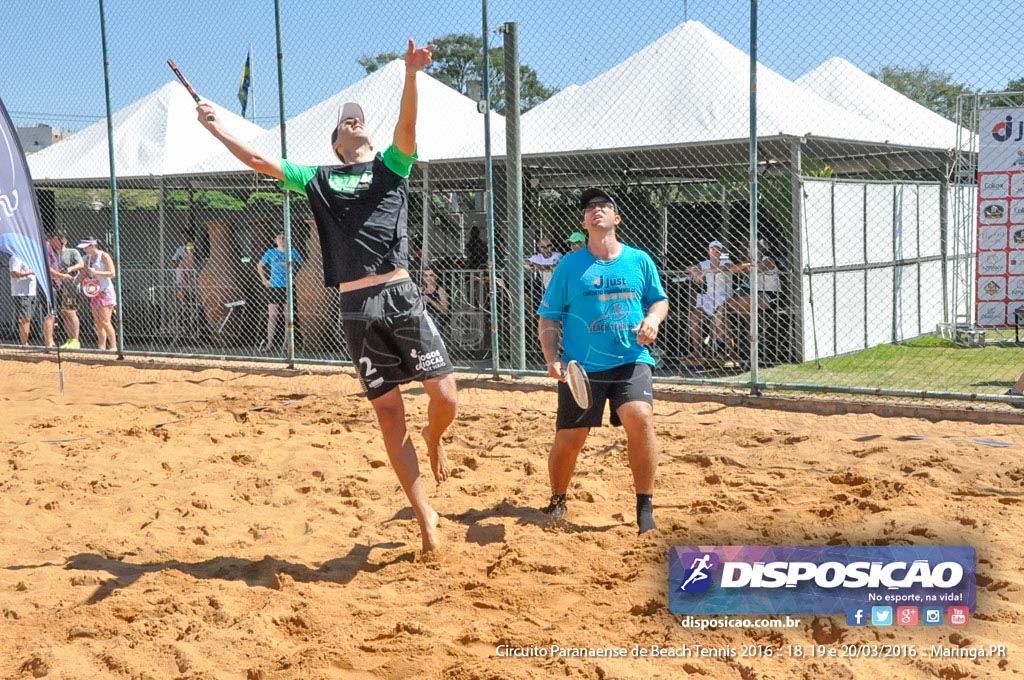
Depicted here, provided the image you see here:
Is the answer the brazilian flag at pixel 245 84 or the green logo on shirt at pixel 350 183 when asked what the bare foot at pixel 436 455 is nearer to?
the green logo on shirt at pixel 350 183

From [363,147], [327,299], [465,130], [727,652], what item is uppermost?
[465,130]

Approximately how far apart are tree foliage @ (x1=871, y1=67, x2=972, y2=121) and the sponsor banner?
8.77 metres

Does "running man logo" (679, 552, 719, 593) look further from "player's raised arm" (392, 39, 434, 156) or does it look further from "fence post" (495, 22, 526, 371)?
"fence post" (495, 22, 526, 371)

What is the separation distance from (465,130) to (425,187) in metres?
1.96

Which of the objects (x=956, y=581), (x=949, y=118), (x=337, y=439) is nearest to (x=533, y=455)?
(x=337, y=439)

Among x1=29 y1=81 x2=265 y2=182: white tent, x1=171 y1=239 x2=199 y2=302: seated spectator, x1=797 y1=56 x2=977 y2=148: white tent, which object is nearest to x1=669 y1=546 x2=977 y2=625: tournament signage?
x1=797 y1=56 x2=977 y2=148: white tent

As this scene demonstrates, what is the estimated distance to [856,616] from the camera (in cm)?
390

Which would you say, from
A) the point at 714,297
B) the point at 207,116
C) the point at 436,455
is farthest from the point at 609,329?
the point at 714,297

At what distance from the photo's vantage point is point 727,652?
3748 millimetres

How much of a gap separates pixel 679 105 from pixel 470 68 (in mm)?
8699

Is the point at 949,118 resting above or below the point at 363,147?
above

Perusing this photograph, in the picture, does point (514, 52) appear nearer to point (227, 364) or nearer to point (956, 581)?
point (227, 364)

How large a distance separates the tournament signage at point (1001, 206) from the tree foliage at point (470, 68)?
532 centimetres

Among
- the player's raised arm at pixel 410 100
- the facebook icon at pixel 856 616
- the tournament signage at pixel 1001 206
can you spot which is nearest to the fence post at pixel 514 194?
the tournament signage at pixel 1001 206
